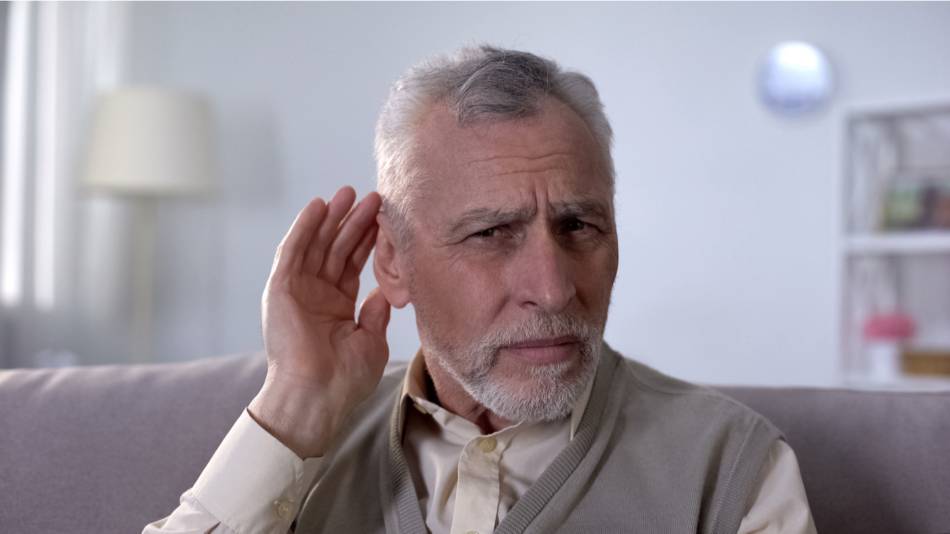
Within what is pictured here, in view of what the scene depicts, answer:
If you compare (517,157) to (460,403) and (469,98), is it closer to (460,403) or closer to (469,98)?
(469,98)

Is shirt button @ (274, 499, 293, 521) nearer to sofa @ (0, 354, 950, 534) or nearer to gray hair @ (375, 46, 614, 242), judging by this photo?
sofa @ (0, 354, 950, 534)

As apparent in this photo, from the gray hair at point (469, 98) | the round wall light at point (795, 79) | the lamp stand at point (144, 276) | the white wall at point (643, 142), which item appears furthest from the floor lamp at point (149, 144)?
the gray hair at point (469, 98)

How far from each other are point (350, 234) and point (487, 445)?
386mm

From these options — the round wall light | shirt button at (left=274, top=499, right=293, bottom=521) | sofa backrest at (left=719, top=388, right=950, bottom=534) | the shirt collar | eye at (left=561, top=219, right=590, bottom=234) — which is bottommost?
shirt button at (left=274, top=499, right=293, bottom=521)

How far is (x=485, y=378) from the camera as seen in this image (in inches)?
57.3

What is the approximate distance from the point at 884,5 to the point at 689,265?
3.66 ft

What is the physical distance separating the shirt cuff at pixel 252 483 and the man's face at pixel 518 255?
0.27m

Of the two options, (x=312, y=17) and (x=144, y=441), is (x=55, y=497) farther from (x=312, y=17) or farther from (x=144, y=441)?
(x=312, y=17)

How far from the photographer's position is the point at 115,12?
14.8ft

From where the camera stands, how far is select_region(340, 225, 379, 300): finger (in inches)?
65.5

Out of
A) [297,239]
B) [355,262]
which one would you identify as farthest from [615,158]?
[297,239]

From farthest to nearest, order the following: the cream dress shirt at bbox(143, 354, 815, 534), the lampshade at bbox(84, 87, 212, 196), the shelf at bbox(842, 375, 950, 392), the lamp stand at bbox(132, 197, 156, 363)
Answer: the lamp stand at bbox(132, 197, 156, 363) → the lampshade at bbox(84, 87, 212, 196) → the shelf at bbox(842, 375, 950, 392) → the cream dress shirt at bbox(143, 354, 815, 534)

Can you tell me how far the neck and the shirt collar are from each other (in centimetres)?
2

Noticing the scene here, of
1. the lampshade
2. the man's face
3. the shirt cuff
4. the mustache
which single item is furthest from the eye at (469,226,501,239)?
the lampshade
